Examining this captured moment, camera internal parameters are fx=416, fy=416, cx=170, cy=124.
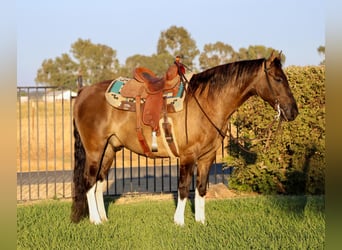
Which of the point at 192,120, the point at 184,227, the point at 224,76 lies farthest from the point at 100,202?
the point at 224,76

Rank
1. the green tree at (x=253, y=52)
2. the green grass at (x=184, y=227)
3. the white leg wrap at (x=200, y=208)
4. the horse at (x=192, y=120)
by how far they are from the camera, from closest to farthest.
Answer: the green grass at (x=184, y=227), the horse at (x=192, y=120), the white leg wrap at (x=200, y=208), the green tree at (x=253, y=52)

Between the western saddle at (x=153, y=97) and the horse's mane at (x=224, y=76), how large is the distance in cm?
28

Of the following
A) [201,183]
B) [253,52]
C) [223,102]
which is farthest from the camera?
[253,52]

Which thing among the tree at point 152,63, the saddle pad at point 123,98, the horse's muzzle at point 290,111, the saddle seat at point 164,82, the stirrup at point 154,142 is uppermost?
the tree at point 152,63

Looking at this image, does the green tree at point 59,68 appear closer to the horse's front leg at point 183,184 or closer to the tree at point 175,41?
the tree at point 175,41

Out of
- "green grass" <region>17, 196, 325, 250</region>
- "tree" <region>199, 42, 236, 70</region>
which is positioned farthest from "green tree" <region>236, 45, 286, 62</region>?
"green grass" <region>17, 196, 325, 250</region>

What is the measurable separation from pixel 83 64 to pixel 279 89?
27914mm

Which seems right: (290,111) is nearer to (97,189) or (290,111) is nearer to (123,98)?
(123,98)

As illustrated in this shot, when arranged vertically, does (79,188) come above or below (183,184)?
below

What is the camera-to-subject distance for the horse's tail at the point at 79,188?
Result: 5.66 m

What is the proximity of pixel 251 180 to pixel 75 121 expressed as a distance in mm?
3520

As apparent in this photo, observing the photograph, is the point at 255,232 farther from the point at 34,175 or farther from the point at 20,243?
the point at 34,175

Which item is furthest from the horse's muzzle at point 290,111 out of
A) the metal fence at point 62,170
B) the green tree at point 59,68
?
the green tree at point 59,68

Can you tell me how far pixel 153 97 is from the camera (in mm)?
5379
